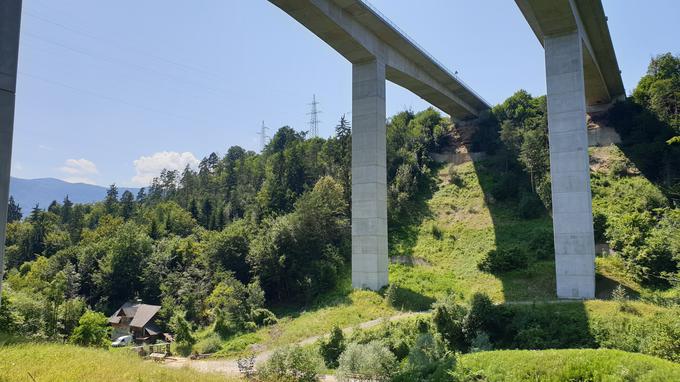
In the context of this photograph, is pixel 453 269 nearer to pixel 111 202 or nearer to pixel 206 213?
pixel 206 213

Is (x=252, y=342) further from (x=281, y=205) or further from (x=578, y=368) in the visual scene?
(x=281, y=205)

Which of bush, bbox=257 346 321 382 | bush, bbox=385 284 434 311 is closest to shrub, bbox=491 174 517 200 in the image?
bush, bbox=385 284 434 311

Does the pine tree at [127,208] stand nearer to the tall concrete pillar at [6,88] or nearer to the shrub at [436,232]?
the shrub at [436,232]

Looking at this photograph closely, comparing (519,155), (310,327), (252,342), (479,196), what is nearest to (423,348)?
(310,327)

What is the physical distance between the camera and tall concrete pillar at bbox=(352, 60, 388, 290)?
24750mm

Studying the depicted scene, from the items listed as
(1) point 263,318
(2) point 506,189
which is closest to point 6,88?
(1) point 263,318

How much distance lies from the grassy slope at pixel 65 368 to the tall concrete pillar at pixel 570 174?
17118 mm

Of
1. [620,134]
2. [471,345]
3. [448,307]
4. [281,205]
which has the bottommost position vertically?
[471,345]

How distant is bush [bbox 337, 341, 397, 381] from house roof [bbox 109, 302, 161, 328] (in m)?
21.3

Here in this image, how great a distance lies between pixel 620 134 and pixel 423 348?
34789 mm

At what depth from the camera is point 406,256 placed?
31.1 meters

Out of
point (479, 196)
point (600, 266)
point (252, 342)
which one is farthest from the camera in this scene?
point (479, 196)

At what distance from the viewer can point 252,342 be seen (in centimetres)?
2142

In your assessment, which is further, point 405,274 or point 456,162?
point 456,162
